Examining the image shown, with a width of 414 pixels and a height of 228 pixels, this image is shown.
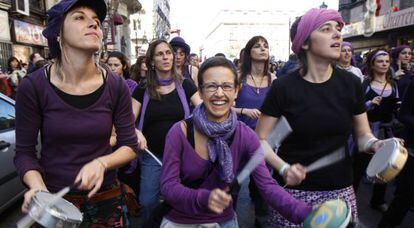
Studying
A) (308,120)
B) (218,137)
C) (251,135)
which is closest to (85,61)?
(218,137)

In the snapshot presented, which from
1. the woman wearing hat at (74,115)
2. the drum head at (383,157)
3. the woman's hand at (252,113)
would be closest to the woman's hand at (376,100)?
the woman's hand at (252,113)

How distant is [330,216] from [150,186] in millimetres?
2288

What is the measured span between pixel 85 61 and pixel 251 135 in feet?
3.41

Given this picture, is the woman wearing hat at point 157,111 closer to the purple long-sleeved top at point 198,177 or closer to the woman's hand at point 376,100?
the purple long-sleeved top at point 198,177

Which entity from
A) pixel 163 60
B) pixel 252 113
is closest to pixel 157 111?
pixel 163 60

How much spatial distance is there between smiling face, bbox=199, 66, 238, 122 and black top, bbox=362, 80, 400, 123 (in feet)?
12.3

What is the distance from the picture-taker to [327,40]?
2451 millimetres

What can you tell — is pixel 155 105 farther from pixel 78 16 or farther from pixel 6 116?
pixel 6 116

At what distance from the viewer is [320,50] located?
2.46 meters

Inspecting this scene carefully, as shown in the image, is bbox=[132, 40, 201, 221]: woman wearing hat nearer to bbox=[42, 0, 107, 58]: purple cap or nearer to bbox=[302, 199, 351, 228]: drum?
bbox=[42, 0, 107, 58]: purple cap

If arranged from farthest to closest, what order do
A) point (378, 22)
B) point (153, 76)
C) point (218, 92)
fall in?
1. point (378, 22)
2. point (153, 76)
3. point (218, 92)

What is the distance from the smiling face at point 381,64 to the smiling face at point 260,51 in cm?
170

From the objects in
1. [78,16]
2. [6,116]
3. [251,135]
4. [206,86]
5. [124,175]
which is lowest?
[124,175]

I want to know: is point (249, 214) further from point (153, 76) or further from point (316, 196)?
point (316, 196)
